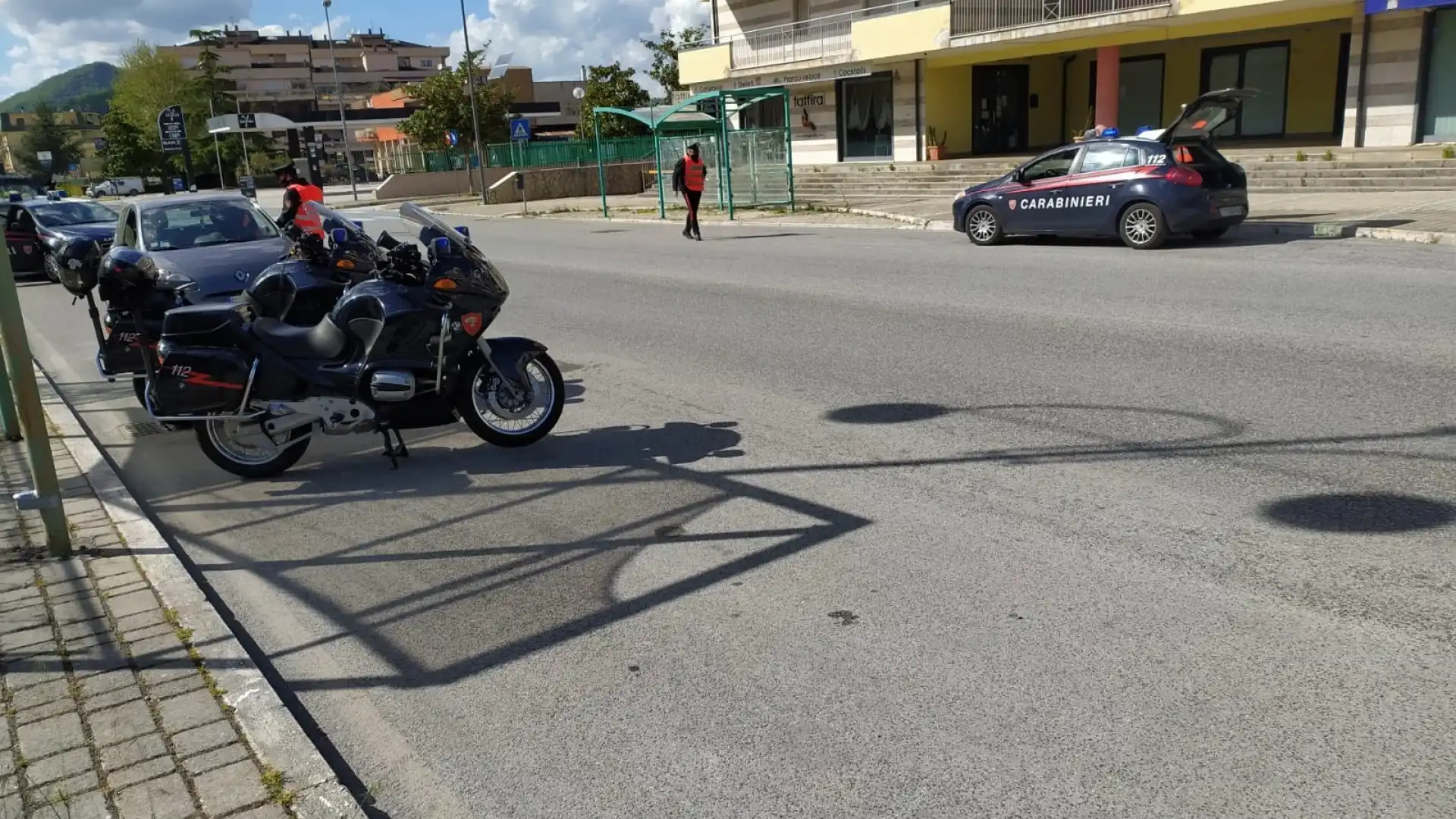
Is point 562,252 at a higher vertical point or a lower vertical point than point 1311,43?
lower

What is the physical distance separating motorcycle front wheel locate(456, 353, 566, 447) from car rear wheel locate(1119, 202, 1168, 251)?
10864 mm

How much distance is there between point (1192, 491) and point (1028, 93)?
111ft

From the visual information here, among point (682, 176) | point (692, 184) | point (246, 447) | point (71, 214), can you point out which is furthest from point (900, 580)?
point (71, 214)

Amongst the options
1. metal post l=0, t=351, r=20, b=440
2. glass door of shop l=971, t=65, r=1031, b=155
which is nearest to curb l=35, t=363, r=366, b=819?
metal post l=0, t=351, r=20, b=440

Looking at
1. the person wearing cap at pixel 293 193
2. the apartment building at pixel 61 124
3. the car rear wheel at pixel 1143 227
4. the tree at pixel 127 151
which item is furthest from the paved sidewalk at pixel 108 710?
the apartment building at pixel 61 124

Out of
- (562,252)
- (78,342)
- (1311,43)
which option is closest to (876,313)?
(78,342)

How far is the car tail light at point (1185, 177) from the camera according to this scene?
15.1 metres

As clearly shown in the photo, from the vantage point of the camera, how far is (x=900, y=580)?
15.4 ft

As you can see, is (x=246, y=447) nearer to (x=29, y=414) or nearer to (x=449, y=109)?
(x=29, y=414)

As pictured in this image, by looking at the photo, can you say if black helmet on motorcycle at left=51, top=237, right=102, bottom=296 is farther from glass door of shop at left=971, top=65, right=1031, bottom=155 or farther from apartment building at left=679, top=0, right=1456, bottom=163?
glass door of shop at left=971, top=65, right=1031, bottom=155

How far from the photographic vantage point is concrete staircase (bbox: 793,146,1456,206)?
21.2m

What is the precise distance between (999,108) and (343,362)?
33191 mm

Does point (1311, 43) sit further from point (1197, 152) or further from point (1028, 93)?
point (1197, 152)

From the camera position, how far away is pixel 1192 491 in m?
5.53
